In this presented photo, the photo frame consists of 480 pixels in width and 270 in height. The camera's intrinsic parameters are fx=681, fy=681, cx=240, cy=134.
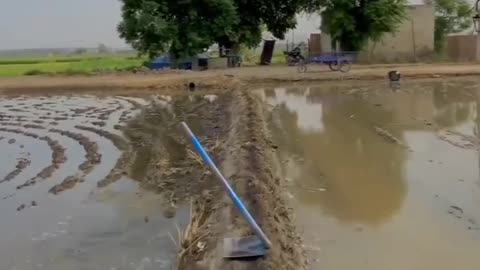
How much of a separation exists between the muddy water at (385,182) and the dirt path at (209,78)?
7183 mm

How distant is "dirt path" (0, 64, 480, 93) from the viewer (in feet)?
72.6

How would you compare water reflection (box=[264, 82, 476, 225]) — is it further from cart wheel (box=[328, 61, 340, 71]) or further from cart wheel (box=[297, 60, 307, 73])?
cart wheel (box=[297, 60, 307, 73])

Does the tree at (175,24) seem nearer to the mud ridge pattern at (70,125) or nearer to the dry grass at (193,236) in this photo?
the mud ridge pattern at (70,125)

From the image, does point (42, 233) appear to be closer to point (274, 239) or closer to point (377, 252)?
point (274, 239)

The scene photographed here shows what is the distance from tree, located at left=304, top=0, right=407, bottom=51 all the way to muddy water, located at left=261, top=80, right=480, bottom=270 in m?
12.6

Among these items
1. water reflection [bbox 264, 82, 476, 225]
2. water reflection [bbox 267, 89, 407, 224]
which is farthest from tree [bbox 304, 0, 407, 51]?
water reflection [bbox 267, 89, 407, 224]

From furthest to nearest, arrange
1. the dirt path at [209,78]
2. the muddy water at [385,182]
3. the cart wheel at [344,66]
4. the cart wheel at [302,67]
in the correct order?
1. the cart wheel at [302,67]
2. the cart wheel at [344,66]
3. the dirt path at [209,78]
4. the muddy water at [385,182]

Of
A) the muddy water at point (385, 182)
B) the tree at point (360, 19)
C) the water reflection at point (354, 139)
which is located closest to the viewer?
the muddy water at point (385, 182)

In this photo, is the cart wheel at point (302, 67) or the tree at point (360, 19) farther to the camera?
the tree at point (360, 19)

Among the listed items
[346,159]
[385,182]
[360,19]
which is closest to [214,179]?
[385,182]

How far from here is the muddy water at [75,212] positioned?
17.9 feet

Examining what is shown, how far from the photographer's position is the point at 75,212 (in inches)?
272

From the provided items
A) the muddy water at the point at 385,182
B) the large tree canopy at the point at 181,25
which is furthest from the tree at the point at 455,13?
the muddy water at the point at 385,182

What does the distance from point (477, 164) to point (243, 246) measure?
4.63 metres
